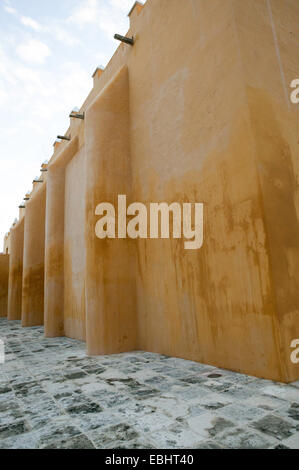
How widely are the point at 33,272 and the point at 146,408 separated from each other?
1136 cm

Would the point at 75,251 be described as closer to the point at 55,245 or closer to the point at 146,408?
the point at 55,245

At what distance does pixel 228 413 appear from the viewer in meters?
2.62

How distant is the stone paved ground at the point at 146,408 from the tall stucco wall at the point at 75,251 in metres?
3.85

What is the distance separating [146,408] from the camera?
2.88 m

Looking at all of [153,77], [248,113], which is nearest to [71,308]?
[153,77]

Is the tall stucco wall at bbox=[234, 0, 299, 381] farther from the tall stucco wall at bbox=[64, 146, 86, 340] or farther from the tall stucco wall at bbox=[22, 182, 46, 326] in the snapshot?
the tall stucco wall at bbox=[22, 182, 46, 326]

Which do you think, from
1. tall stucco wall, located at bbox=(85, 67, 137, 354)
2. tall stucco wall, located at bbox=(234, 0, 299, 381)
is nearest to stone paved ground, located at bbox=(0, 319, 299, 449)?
tall stucco wall, located at bbox=(234, 0, 299, 381)

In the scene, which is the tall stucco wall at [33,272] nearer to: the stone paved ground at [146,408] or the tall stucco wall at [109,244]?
the tall stucco wall at [109,244]

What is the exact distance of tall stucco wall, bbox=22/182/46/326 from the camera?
12.8 m

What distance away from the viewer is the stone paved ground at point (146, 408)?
2213 mm

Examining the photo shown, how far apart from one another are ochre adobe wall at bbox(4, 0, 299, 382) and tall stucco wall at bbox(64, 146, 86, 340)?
2555mm

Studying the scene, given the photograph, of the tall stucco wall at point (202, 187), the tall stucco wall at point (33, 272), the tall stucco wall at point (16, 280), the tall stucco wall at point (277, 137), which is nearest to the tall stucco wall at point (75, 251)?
the tall stucco wall at point (202, 187)

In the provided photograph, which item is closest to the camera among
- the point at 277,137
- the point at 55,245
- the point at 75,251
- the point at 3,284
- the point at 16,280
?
the point at 277,137

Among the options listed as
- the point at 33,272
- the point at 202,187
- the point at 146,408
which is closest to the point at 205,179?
the point at 202,187
